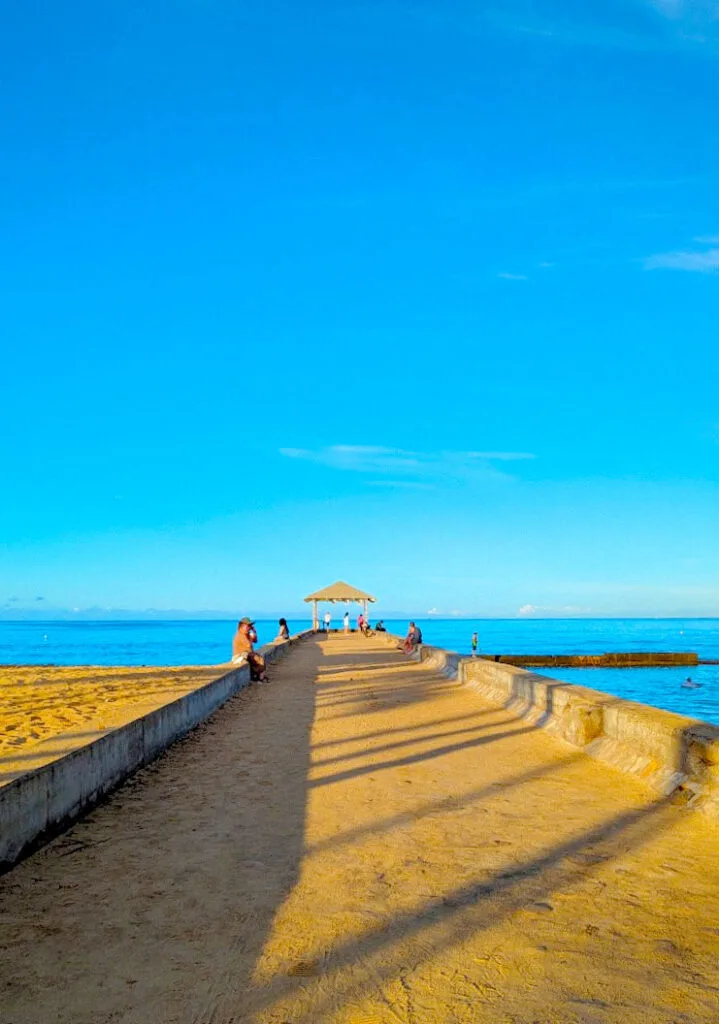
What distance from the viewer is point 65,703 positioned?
1345 cm

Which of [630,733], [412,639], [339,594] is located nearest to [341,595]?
[339,594]

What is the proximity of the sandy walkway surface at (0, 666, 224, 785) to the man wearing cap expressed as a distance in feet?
4.87

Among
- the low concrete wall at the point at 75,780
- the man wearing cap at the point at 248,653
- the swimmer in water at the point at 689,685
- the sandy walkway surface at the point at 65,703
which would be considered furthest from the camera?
the swimmer in water at the point at 689,685

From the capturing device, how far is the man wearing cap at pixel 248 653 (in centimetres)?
1739

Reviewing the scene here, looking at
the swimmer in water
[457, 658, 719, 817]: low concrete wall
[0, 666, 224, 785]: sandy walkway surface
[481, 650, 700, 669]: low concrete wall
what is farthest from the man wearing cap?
[481, 650, 700, 669]: low concrete wall

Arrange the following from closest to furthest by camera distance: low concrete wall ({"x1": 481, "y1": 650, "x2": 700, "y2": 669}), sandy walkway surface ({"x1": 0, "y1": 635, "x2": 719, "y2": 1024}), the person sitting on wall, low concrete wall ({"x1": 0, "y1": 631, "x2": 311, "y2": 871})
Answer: sandy walkway surface ({"x1": 0, "y1": 635, "x2": 719, "y2": 1024}), low concrete wall ({"x1": 0, "y1": 631, "x2": 311, "y2": 871}), the person sitting on wall, low concrete wall ({"x1": 481, "y1": 650, "x2": 700, "y2": 669})

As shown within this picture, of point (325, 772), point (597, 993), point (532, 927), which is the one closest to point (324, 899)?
point (532, 927)

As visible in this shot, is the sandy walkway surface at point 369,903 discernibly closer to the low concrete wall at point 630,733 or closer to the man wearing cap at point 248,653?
the low concrete wall at point 630,733

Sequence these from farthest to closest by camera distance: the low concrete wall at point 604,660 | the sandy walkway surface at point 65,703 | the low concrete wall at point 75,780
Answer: the low concrete wall at point 604,660 → the sandy walkway surface at point 65,703 → the low concrete wall at point 75,780

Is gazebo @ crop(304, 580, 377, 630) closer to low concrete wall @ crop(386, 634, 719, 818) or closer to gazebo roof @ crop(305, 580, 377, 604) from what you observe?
gazebo roof @ crop(305, 580, 377, 604)

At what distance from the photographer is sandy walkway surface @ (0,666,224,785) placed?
243 inches

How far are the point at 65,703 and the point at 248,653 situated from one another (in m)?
4.77

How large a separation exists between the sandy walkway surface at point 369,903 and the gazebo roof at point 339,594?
37.1 m

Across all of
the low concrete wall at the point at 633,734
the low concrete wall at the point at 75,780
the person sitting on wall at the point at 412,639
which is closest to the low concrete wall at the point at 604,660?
the person sitting on wall at the point at 412,639
